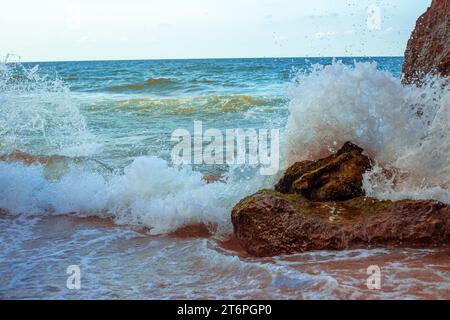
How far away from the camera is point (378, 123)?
15.4 ft

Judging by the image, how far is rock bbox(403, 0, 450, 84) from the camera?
17.9 feet

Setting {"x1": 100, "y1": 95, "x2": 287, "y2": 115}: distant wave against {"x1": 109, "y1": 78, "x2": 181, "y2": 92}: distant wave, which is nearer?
{"x1": 100, "y1": 95, "x2": 287, "y2": 115}: distant wave

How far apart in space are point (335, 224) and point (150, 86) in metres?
18.0

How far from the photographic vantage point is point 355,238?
3.71m

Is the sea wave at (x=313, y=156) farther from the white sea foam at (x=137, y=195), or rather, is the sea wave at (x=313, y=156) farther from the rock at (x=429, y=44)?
the rock at (x=429, y=44)

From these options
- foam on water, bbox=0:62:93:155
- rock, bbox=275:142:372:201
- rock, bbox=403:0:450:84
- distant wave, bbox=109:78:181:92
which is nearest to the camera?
rock, bbox=275:142:372:201

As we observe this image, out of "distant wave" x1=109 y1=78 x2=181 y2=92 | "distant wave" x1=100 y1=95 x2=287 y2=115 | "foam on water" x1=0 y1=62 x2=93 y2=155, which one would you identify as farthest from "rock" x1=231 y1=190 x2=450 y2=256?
"distant wave" x1=109 y1=78 x2=181 y2=92

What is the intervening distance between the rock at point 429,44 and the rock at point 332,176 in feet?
5.27

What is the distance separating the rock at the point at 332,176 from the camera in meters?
4.16

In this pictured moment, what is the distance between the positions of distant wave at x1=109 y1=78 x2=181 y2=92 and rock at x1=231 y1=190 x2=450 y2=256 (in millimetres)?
16609

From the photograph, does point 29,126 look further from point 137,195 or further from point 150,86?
point 150,86

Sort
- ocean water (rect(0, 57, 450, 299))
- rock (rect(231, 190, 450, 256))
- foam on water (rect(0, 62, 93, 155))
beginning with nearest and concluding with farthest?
ocean water (rect(0, 57, 450, 299)) → rock (rect(231, 190, 450, 256)) → foam on water (rect(0, 62, 93, 155))

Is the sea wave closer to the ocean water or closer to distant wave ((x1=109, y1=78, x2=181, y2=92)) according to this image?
the ocean water
